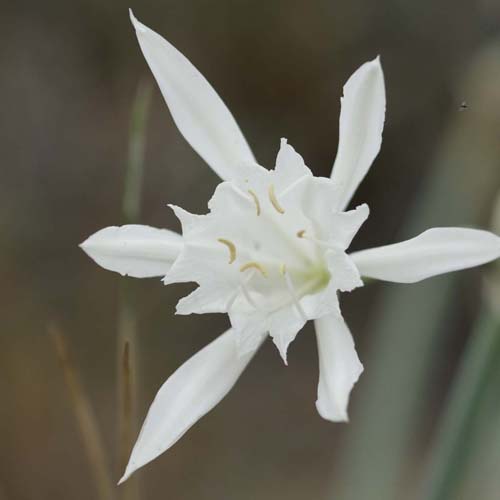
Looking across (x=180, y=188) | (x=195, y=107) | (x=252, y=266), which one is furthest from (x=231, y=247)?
(x=180, y=188)

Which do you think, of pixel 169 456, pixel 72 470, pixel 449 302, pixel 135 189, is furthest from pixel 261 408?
pixel 135 189

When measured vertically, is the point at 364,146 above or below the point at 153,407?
above

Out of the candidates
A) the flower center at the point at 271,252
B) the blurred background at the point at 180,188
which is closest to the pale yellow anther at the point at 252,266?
the flower center at the point at 271,252

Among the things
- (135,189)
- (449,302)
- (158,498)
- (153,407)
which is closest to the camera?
(153,407)

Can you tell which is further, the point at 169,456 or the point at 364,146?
the point at 169,456

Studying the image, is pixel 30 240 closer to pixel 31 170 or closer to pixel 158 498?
pixel 31 170

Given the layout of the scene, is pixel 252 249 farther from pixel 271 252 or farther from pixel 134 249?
pixel 134 249

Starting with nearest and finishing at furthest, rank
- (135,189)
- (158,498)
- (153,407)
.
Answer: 1. (153,407)
2. (135,189)
3. (158,498)
